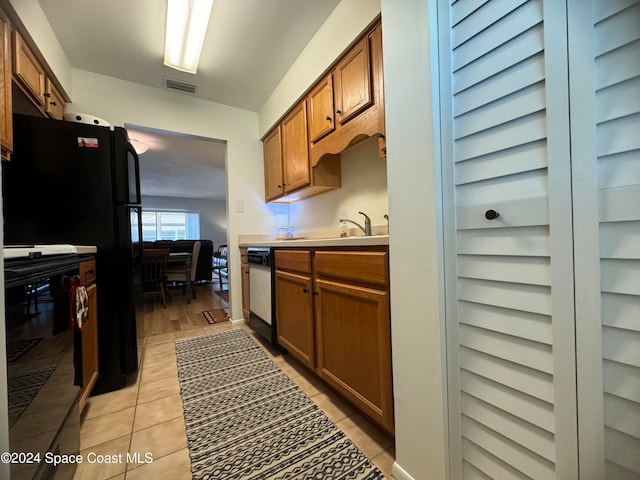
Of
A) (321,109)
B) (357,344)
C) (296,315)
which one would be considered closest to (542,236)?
(357,344)

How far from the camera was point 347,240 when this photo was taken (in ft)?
3.80

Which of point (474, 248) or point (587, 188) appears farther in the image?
point (474, 248)

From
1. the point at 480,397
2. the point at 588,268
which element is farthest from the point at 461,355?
the point at 588,268

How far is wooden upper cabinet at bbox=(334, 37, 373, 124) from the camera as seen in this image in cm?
148

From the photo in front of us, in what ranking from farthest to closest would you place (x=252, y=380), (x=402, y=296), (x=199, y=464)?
(x=252, y=380) → (x=199, y=464) → (x=402, y=296)

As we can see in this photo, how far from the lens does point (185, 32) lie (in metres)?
1.75

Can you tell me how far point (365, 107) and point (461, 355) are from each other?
136 cm

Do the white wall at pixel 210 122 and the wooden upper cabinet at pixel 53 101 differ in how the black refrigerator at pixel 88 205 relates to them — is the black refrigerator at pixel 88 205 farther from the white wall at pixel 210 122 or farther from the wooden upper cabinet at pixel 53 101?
the white wall at pixel 210 122

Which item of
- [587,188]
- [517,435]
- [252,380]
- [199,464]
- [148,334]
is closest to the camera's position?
[587,188]

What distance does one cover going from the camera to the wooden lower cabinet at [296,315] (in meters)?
→ 1.48

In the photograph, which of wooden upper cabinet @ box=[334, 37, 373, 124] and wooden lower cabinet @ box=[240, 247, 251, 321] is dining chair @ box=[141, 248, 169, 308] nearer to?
wooden lower cabinet @ box=[240, 247, 251, 321]

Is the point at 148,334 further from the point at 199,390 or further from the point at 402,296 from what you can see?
the point at 402,296

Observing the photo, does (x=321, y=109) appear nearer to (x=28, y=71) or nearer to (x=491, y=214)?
(x=491, y=214)

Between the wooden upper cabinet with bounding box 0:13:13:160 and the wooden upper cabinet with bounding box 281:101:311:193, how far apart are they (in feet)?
5.57
